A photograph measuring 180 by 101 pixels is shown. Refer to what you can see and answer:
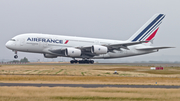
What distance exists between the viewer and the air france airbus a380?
5434 cm

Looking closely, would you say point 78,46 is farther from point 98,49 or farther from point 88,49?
point 98,49

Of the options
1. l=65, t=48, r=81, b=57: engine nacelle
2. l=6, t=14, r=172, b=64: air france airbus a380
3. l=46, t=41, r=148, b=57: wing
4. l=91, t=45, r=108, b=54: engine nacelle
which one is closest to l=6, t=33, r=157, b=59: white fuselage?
l=6, t=14, r=172, b=64: air france airbus a380

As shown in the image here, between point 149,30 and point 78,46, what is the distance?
66.9 feet

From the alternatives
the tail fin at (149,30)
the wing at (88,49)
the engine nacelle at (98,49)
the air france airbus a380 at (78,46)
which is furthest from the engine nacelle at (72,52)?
the tail fin at (149,30)

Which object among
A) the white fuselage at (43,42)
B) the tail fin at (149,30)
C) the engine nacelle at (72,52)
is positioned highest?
the tail fin at (149,30)

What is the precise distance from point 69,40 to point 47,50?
5.72 m

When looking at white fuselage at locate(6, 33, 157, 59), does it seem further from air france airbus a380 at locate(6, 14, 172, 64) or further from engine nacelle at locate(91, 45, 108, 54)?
engine nacelle at locate(91, 45, 108, 54)

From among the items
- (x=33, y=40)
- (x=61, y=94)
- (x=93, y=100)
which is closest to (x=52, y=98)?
(x=61, y=94)

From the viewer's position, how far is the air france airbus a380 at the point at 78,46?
54.3m

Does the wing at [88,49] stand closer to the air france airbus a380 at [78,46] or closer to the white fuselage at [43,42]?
the air france airbus a380 at [78,46]

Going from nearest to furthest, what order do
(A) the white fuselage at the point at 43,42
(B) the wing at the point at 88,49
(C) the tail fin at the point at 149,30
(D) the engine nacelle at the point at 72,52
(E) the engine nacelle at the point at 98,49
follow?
(A) the white fuselage at the point at 43,42
(D) the engine nacelle at the point at 72,52
(E) the engine nacelle at the point at 98,49
(B) the wing at the point at 88,49
(C) the tail fin at the point at 149,30

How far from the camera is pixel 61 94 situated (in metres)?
17.6

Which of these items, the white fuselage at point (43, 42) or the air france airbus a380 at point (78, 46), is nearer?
the white fuselage at point (43, 42)

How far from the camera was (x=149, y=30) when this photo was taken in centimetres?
6675
